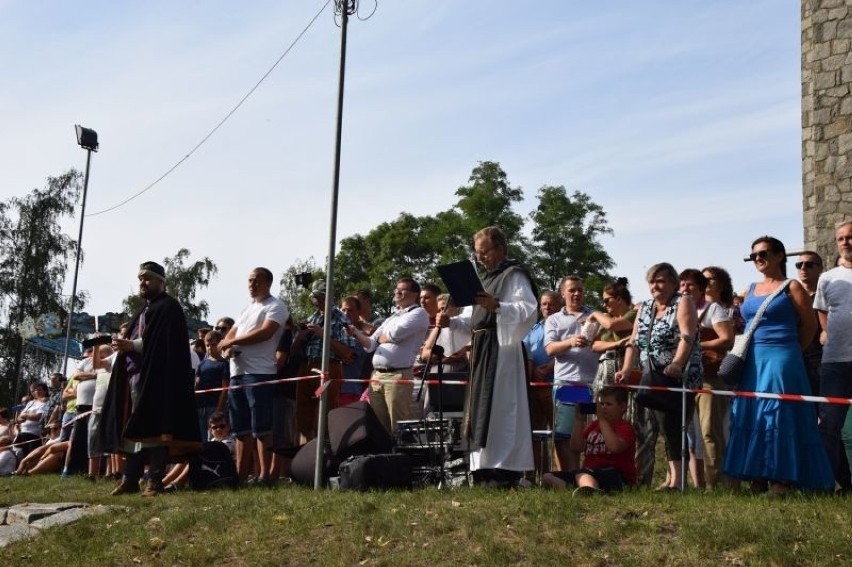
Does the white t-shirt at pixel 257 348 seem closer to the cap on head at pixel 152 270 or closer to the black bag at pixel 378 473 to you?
the cap on head at pixel 152 270

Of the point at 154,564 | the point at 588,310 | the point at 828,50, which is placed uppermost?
the point at 828,50

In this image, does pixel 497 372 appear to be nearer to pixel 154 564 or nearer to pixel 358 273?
pixel 154 564

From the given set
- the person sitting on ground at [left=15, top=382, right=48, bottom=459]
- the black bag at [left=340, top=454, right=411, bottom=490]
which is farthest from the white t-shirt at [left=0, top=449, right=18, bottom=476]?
the black bag at [left=340, top=454, right=411, bottom=490]

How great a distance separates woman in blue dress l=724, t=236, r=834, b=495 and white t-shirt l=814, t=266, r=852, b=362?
14 centimetres

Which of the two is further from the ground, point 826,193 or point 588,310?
point 826,193

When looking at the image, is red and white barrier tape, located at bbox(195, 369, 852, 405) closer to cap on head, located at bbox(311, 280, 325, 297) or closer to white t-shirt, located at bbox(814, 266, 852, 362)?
white t-shirt, located at bbox(814, 266, 852, 362)

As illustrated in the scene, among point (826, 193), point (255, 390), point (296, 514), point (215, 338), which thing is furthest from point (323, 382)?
point (826, 193)

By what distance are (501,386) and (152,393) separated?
339 cm

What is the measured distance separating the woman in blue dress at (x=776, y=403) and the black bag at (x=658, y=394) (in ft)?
1.49

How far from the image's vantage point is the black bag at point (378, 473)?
28.7ft

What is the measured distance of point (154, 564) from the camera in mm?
7477

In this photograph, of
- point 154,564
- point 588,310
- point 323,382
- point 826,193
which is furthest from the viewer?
point 826,193

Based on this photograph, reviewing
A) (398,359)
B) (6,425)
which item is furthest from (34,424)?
(398,359)

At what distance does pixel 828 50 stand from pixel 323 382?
1228 centimetres
